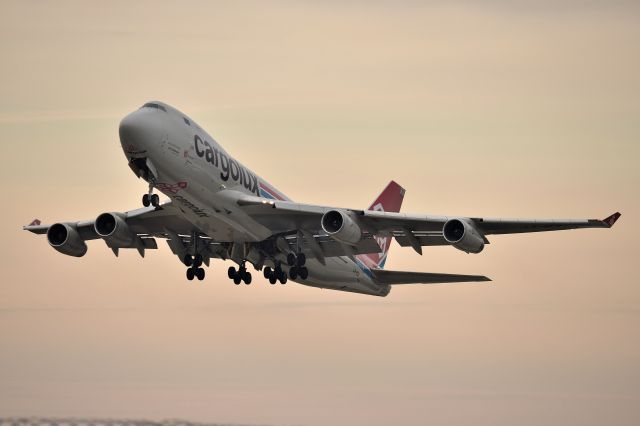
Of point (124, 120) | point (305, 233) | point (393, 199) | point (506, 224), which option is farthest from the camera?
point (393, 199)

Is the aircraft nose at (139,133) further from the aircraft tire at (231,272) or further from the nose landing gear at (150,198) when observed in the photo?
the aircraft tire at (231,272)

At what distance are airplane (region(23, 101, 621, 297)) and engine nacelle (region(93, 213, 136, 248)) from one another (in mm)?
46

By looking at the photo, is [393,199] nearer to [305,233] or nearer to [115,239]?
[305,233]

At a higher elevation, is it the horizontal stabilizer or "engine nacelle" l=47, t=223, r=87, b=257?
the horizontal stabilizer

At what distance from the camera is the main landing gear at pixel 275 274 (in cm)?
6188

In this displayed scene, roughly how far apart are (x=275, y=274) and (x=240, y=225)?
185 inches

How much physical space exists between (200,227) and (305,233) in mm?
5105

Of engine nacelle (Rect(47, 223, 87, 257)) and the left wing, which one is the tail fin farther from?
engine nacelle (Rect(47, 223, 87, 257))

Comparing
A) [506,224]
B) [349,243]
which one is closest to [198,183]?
[349,243]

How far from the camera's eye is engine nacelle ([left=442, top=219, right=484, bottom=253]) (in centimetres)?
5478

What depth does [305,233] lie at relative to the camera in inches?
2371

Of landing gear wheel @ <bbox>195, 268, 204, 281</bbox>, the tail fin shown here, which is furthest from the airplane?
the tail fin

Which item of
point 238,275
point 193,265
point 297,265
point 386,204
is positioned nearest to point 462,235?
point 297,265

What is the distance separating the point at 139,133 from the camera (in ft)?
172
